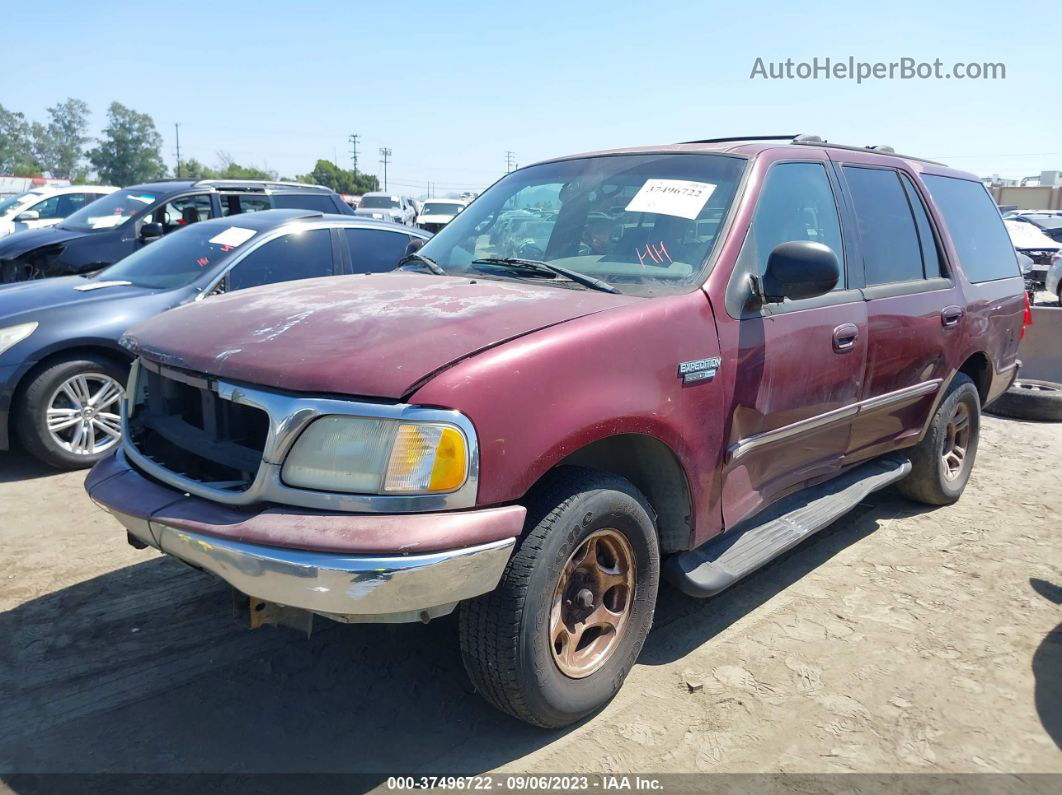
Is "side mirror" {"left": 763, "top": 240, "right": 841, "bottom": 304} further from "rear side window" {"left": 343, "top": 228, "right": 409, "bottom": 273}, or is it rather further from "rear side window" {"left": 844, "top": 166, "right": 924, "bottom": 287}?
"rear side window" {"left": 343, "top": 228, "right": 409, "bottom": 273}

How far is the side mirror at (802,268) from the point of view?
2.96 m

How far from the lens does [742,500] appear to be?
3170mm

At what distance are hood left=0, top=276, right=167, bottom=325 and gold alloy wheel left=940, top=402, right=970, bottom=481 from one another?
522 centimetres

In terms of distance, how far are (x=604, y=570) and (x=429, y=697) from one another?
785mm

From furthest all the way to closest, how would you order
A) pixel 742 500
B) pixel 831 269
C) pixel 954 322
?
pixel 954 322 < pixel 742 500 < pixel 831 269

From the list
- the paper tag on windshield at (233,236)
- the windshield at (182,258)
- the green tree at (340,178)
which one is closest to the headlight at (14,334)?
the windshield at (182,258)

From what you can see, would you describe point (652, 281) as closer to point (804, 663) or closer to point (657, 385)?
point (657, 385)

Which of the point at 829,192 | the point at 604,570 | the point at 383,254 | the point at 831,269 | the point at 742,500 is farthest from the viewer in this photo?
the point at 383,254

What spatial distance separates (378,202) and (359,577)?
28.1 m

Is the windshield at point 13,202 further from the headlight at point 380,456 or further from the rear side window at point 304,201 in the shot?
the headlight at point 380,456

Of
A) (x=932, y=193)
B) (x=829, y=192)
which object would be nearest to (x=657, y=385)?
(x=829, y=192)

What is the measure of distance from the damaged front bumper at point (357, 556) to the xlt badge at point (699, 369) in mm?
844

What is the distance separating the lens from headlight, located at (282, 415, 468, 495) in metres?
2.15

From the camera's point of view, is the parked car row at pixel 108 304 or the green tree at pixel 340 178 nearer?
the parked car row at pixel 108 304
